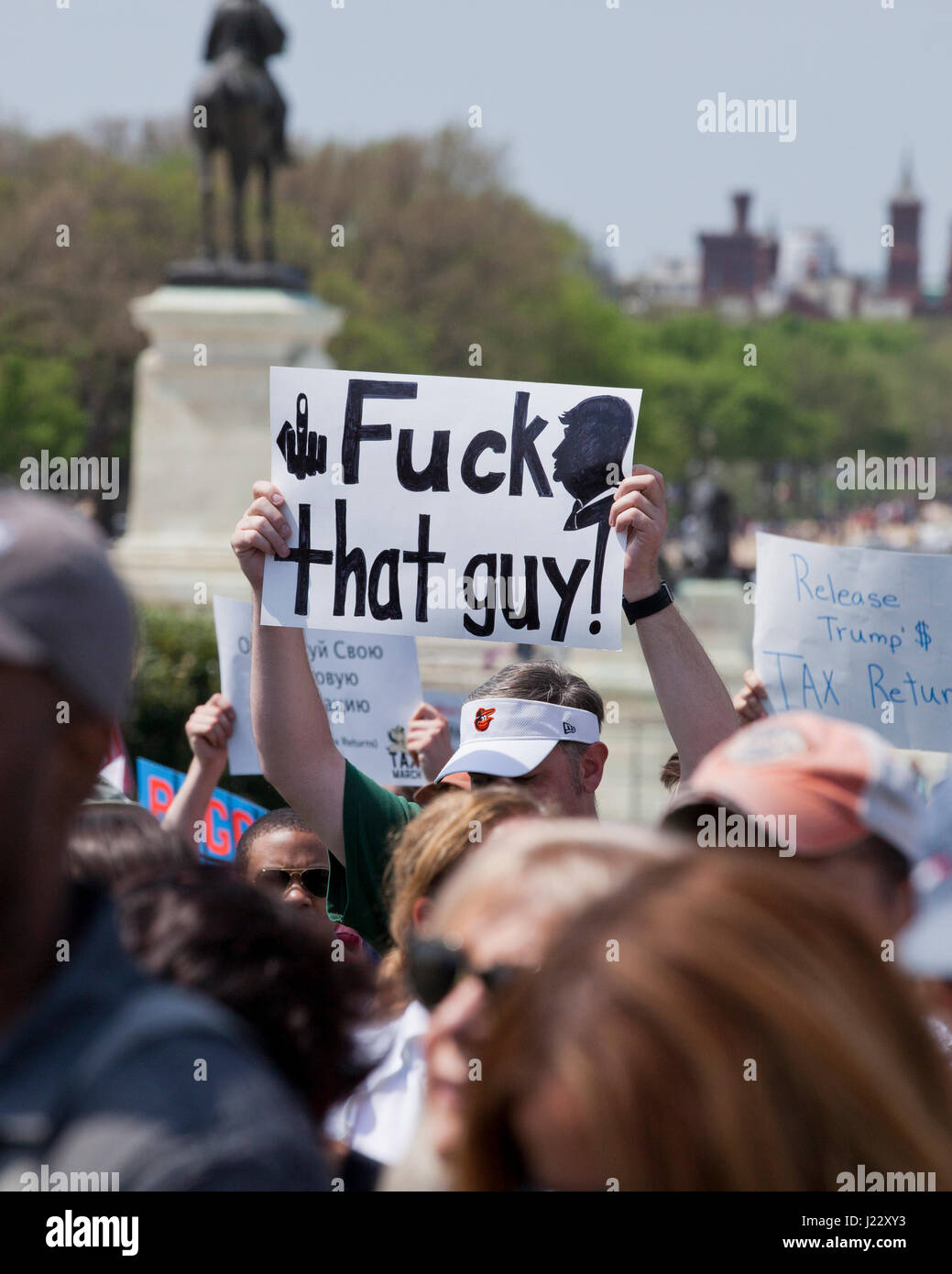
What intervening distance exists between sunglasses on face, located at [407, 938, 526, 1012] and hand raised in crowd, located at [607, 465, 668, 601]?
1.78 metres

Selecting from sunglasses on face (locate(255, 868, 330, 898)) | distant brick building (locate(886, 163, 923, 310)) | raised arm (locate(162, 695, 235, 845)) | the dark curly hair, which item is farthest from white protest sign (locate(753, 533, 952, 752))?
distant brick building (locate(886, 163, 923, 310))

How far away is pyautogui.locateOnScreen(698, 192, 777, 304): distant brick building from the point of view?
166 metres

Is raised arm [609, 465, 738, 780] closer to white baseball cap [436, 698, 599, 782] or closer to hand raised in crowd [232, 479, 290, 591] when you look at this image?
white baseball cap [436, 698, 599, 782]

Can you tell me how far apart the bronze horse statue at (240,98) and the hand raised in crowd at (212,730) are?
38.8 ft

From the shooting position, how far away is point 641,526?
3.69 m

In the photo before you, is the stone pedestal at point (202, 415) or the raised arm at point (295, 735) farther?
the stone pedestal at point (202, 415)

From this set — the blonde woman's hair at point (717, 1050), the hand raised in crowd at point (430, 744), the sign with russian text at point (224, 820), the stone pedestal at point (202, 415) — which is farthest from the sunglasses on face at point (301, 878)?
the stone pedestal at point (202, 415)

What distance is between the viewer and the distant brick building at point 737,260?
16625 cm

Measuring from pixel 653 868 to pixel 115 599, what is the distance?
1.70ft

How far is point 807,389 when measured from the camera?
245 feet

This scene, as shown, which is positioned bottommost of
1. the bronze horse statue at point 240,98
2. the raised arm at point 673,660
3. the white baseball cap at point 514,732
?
the white baseball cap at point 514,732

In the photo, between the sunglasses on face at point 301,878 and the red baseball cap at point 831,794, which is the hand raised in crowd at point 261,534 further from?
the red baseball cap at point 831,794

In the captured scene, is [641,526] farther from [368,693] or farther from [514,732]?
[368,693]

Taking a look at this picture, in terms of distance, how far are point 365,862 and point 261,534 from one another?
80cm
